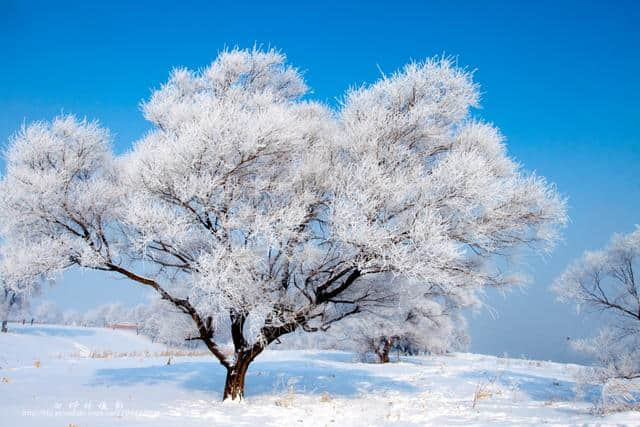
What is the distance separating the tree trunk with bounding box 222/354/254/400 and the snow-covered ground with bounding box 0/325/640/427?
313 mm

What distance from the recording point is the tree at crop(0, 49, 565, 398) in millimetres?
9156

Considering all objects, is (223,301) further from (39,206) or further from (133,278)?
(39,206)

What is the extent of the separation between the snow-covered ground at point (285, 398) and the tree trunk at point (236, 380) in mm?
313

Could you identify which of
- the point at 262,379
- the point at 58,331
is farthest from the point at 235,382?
the point at 58,331

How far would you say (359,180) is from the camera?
31.3 feet

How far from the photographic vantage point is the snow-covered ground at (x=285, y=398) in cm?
771

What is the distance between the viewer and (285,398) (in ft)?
36.7

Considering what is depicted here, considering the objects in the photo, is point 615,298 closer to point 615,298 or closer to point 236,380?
point 615,298

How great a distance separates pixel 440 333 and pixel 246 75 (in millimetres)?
23541

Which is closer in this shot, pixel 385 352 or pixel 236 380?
pixel 236 380

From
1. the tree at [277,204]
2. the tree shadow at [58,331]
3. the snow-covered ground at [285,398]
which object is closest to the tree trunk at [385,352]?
the snow-covered ground at [285,398]

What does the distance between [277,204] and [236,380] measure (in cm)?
462

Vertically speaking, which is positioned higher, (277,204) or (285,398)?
(277,204)

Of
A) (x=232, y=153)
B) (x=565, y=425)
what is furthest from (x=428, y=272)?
(x=232, y=153)
